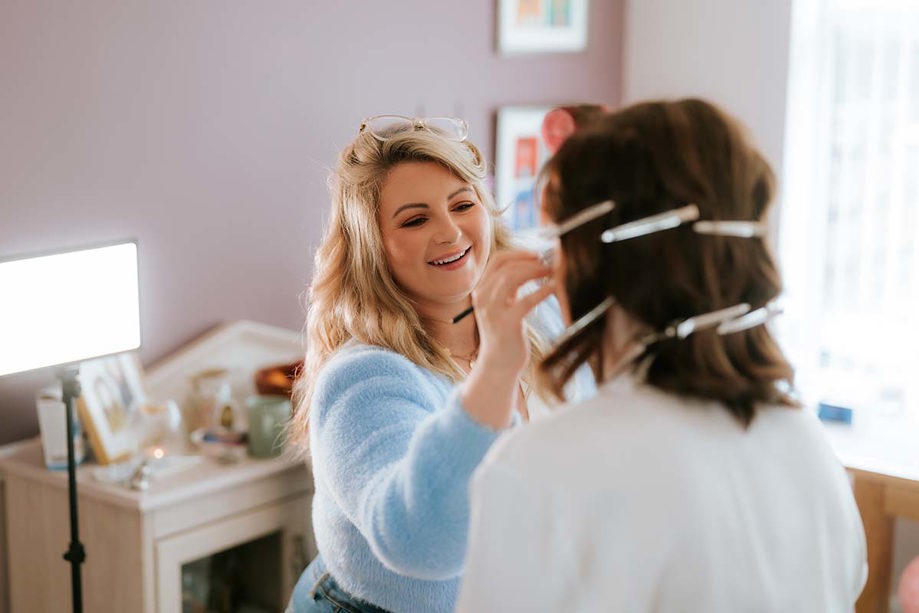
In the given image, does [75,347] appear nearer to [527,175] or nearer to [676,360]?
[676,360]

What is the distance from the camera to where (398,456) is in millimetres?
1447

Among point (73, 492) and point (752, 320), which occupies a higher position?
point (752, 320)

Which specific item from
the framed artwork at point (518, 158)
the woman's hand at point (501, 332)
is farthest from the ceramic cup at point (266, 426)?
the woman's hand at point (501, 332)

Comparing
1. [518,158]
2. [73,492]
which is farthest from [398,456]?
[518,158]

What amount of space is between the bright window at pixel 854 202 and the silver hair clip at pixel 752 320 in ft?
7.56

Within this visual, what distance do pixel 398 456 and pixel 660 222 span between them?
1.92 feet

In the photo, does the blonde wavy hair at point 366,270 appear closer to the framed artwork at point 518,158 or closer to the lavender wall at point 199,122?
the lavender wall at point 199,122

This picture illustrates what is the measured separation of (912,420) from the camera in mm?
3242

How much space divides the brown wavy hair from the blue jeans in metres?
0.80

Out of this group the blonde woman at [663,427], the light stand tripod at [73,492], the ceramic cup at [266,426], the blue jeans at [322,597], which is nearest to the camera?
the blonde woman at [663,427]

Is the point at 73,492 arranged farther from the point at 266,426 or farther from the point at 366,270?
the point at 366,270

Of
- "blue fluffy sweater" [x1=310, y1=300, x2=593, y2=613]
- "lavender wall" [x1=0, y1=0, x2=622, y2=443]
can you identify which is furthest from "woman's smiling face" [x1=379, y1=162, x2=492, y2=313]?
"lavender wall" [x1=0, y1=0, x2=622, y2=443]

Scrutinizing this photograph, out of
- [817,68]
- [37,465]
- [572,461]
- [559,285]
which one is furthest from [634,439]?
[817,68]

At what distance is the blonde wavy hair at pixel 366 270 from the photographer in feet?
5.62
